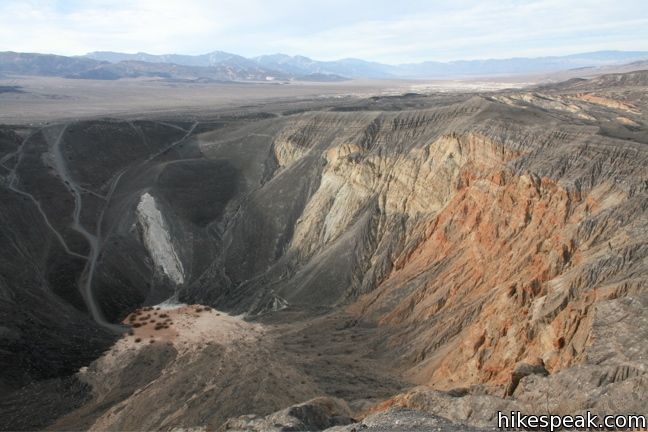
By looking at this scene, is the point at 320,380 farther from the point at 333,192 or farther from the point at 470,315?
the point at 333,192

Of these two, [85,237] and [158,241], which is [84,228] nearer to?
[85,237]

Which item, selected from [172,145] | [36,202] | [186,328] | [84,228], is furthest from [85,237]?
[172,145]

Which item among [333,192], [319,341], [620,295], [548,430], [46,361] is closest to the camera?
[548,430]

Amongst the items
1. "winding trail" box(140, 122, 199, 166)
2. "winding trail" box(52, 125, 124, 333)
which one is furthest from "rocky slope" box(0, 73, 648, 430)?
"winding trail" box(140, 122, 199, 166)

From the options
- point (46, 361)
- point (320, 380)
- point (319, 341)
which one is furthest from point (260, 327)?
point (46, 361)

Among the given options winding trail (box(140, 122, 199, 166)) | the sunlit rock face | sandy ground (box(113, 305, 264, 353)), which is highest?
winding trail (box(140, 122, 199, 166))

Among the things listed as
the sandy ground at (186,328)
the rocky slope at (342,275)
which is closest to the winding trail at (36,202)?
the rocky slope at (342,275)

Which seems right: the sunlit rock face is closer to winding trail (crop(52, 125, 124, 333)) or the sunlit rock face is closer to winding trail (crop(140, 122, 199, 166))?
winding trail (crop(52, 125, 124, 333))

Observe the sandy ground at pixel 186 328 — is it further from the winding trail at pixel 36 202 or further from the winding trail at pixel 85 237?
the winding trail at pixel 36 202
